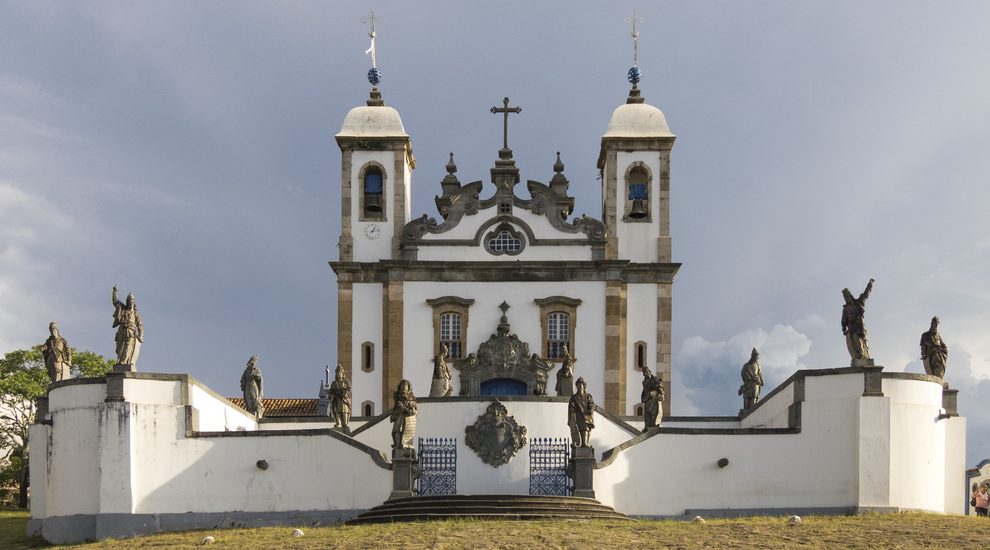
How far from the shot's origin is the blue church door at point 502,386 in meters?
46.8

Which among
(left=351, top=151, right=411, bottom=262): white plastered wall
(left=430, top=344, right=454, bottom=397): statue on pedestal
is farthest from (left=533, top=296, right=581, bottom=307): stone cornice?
(left=351, top=151, right=411, bottom=262): white plastered wall

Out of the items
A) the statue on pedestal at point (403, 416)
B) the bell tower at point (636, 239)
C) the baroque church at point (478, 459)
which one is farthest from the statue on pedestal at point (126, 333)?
the bell tower at point (636, 239)

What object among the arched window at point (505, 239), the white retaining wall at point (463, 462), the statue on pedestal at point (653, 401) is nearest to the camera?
the white retaining wall at point (463, 462)

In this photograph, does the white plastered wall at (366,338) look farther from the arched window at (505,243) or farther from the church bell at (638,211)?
the church bell at (638,211)

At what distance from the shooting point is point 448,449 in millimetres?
36188

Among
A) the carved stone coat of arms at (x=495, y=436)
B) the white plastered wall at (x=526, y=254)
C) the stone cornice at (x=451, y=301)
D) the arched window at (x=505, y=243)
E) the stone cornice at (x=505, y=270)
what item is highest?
the arched window at (x=505, y=243)

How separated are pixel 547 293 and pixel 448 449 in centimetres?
1235

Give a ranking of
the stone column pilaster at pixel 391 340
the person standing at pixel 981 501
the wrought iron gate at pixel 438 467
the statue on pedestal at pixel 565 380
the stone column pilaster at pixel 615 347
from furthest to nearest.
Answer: the stone column pilaster at pixel 391 340 → the stone column pilaster at pixel 615 347 → the statue on pedestal at pixel 565 380 → the person standing at pixel 981 501 → the wrought iron gate at pixel 438 467

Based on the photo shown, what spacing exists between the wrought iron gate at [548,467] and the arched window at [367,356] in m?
12.7

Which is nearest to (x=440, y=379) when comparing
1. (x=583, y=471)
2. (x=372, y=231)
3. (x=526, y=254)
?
(x=526, y=254)

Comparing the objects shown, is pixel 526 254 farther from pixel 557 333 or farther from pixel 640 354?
pixel 640 354

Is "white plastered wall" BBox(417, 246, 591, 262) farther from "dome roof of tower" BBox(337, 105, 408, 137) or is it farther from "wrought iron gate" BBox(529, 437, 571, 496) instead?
"wrought iron gate" BBox(529, 437, 571, 496)

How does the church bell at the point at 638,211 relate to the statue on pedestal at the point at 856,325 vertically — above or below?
above

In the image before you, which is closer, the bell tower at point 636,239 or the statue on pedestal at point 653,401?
the statue on pedestal at point 653,401
